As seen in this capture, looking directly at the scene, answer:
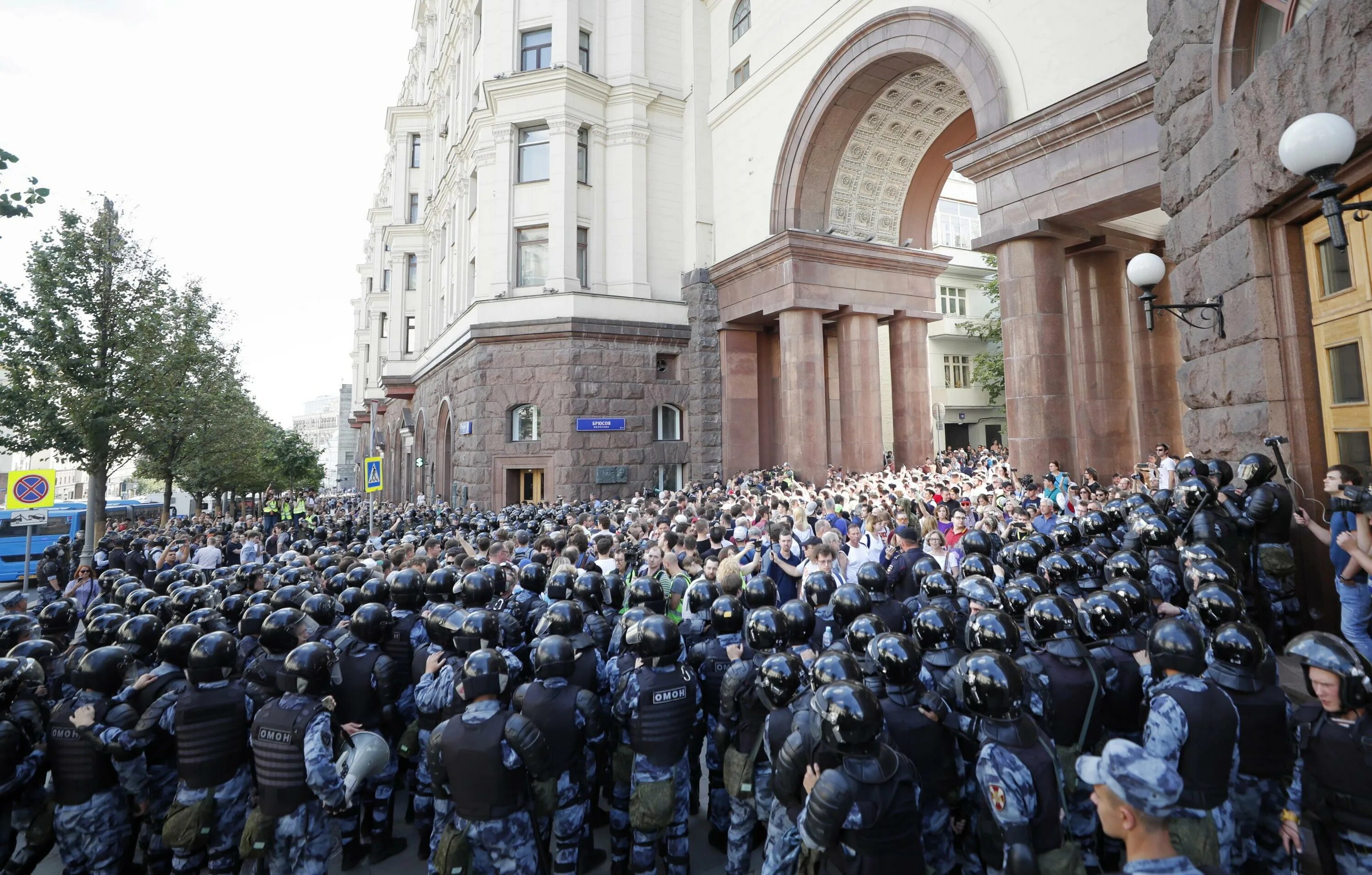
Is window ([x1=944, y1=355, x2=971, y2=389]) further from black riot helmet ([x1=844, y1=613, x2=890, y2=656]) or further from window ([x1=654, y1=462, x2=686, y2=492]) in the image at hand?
black riot helmet ([x1=844, y1=613, x2=890, y2=656])

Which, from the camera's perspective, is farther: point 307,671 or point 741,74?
point 741,74

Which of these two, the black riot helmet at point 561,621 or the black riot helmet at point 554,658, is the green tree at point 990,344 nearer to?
the black riot helmet at point 561,621

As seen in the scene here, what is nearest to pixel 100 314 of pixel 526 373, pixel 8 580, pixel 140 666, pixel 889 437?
pixel 8 580

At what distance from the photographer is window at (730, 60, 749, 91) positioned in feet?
72.0

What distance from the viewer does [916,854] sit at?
2.71m

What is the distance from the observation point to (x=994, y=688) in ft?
9.18

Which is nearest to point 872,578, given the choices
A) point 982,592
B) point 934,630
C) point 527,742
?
point 982,592

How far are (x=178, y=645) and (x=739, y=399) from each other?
62.3ft

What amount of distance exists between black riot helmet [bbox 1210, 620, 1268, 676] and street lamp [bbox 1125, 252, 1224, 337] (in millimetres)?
4202

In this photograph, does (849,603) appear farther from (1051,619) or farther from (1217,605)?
(1217,605)

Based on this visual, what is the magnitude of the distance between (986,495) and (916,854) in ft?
29.1

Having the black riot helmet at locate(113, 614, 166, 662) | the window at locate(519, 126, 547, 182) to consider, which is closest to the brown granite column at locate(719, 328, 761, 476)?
the window at locate(519, 126, 547, 182)

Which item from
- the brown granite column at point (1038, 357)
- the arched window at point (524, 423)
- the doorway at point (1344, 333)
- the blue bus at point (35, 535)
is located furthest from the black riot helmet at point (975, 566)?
the blue bus at point (35, 535)

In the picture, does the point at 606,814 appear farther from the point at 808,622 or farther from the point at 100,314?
the point at 100,314
